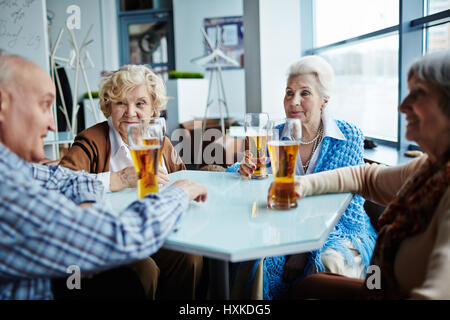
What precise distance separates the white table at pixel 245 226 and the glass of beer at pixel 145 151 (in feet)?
0.42

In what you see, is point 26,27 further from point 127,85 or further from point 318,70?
point 318,70

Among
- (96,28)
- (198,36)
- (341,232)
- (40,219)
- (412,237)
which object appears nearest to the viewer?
(40,219)

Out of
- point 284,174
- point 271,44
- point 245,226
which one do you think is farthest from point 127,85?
point 271,44

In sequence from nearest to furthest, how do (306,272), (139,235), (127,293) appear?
(139,235)
(127,293)
(306,272)

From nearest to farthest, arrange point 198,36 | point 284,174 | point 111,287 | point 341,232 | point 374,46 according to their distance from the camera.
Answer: point 284,174 → point 111,287 → point 341,232 → point 374,46 → point 198,36

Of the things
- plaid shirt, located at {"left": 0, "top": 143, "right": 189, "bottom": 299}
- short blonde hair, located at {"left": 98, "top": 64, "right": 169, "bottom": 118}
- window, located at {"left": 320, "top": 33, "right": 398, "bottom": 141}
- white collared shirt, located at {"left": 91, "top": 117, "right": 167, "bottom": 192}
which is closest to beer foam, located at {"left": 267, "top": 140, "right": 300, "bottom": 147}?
plaid shirt, located at {"left": 0, "top": 143, "right": 189, "bottom": 299}

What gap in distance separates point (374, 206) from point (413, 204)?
1167 millimetres

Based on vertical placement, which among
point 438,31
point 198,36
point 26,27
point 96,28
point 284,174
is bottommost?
point 284,174

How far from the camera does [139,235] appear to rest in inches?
36.1

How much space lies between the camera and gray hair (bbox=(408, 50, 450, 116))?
905 millimetres

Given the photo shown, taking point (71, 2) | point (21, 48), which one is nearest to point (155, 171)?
point (21, 48)

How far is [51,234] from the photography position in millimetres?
845

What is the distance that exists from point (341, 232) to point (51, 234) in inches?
48.8
